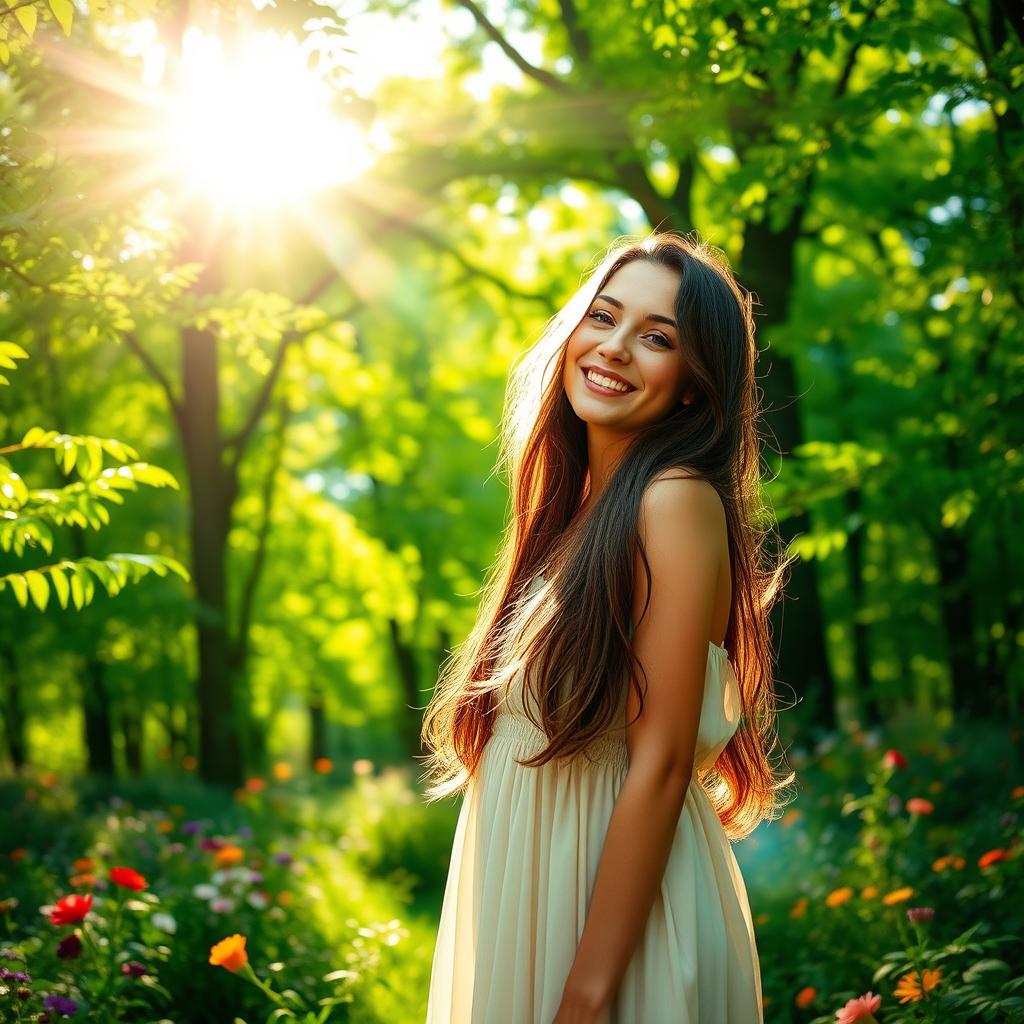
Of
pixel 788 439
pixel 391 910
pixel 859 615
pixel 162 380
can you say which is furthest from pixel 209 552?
pixel 859 615

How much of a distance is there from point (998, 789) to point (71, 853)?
6.25m

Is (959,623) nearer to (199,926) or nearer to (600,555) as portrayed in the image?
(199,926)

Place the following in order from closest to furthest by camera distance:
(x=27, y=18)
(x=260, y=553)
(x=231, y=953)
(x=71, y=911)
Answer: (x=27, y=18), (x=231, y=953), (x=71, y=911), (x=260, y=553)

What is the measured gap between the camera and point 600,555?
224cm

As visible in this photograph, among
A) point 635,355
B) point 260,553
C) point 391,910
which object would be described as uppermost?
point 635,355

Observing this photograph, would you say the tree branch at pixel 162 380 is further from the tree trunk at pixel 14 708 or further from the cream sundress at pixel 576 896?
the tree trunk at pixel 14 708

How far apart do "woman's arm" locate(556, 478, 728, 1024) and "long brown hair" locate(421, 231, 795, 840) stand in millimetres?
58

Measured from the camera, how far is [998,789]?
6.95m

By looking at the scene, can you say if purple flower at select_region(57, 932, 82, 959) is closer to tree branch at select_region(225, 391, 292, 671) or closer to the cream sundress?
the cream sundress

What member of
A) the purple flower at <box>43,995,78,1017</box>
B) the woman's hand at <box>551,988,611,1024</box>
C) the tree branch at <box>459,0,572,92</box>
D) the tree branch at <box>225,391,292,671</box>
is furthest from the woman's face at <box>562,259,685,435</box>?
the tree branch at <box>225,391,292,671</box>

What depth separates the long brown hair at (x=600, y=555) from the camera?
2225 millimetres

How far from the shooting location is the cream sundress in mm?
2203

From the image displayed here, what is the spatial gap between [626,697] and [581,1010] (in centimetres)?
63

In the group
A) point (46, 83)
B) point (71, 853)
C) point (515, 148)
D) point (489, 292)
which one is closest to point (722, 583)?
point (46, 83)
